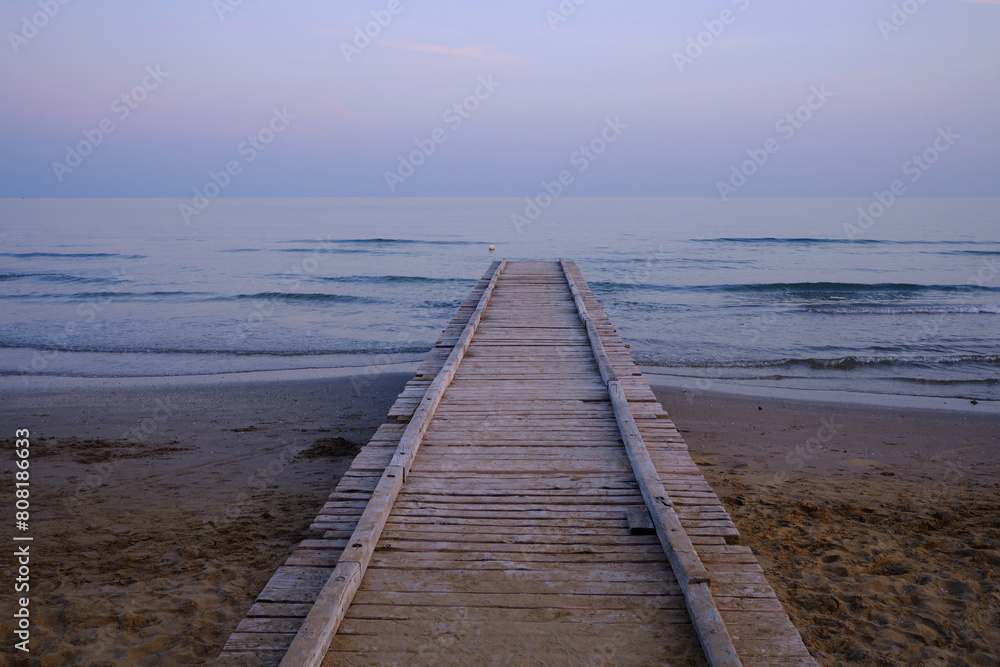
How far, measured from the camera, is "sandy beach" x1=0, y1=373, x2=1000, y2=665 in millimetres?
3988

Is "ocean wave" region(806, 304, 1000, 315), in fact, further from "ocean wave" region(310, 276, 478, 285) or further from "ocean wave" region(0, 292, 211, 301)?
"ocean wave" region(0, 292, 211, 301)

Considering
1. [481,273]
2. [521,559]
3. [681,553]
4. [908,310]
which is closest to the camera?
[681,553]

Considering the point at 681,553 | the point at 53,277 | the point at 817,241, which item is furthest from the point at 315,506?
the point at 817,241

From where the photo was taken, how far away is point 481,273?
28.3 metres

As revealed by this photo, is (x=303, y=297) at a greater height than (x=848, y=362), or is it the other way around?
(x=303, y=297)

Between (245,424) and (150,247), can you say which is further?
(150,247)

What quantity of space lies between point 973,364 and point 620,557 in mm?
12983

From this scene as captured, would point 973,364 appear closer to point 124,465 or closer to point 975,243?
point 124,465

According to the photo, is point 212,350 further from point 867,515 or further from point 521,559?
point 867,515

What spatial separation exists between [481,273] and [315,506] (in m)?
22.7

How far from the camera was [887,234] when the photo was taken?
44500 millimetres

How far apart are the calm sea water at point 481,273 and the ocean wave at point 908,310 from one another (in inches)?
2.5

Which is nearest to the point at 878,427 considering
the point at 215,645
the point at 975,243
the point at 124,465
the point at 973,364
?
the point at 973,364

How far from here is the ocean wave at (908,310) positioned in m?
19.0
